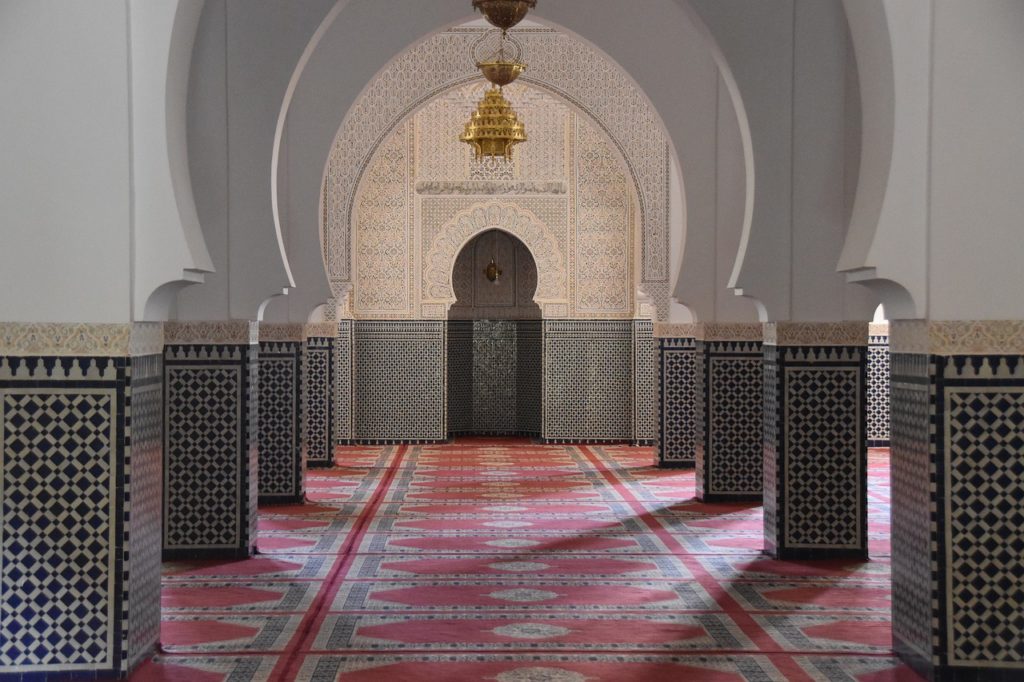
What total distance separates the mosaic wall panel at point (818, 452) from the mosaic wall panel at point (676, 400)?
342cm

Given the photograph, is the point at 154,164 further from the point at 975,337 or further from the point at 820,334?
the point at 820,334

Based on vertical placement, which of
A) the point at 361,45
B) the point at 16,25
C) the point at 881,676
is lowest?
the point at 881,676

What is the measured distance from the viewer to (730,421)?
677cm

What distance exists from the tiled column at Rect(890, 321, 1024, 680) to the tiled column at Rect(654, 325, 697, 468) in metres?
5.21

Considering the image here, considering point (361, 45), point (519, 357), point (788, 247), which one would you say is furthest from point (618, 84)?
point (788, 247)

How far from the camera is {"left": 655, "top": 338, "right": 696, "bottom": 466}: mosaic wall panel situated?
8.42m

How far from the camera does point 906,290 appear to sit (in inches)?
126

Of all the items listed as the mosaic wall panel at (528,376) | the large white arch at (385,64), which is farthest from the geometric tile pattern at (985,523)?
the mosaic wall panel at (528,376)

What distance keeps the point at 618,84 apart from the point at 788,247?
4196 mm

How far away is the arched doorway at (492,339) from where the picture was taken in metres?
11.2

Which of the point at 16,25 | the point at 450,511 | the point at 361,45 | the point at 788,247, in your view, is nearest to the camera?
the point at 16,25

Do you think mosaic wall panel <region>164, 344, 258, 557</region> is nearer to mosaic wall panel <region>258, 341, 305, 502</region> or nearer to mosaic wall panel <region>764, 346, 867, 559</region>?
mosaic wall panel <region>258, 341, 305, 502</region>

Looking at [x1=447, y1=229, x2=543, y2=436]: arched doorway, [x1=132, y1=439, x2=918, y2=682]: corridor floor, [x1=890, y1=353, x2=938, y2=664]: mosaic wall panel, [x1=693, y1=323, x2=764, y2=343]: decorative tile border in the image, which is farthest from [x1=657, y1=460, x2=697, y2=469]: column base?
[x1=890, y1=353, x2=938, y2=664]: mosaic wall panel

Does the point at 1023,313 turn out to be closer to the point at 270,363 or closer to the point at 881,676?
the point at 881,676
